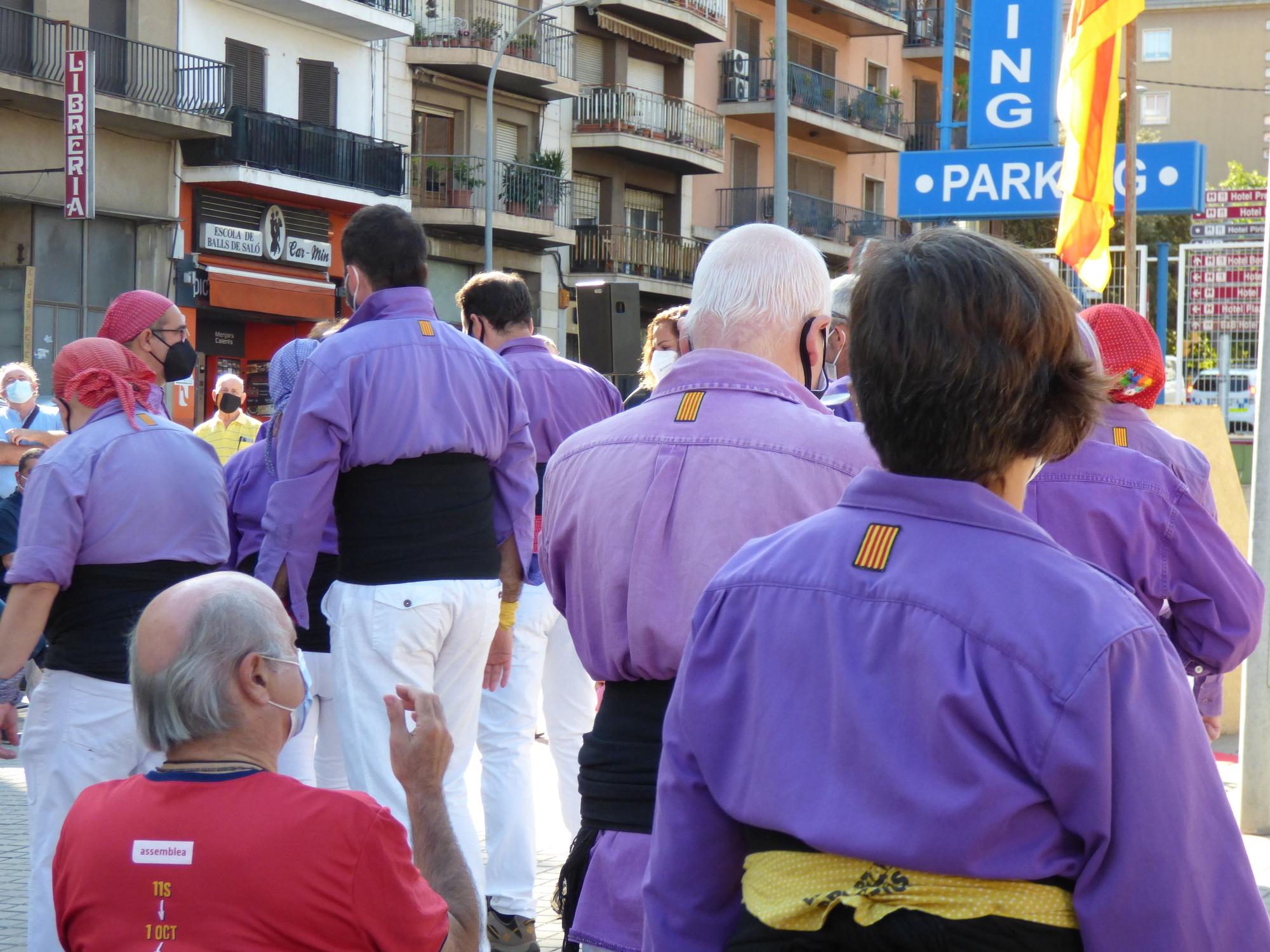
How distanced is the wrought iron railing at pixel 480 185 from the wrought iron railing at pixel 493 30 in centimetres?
221

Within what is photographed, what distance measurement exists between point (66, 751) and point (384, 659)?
0.90 meters

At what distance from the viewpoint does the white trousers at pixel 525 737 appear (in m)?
5.28

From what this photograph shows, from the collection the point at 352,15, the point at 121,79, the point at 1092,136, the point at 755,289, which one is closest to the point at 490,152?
the point at 352,15

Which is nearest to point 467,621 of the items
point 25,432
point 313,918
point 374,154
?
point 313,918

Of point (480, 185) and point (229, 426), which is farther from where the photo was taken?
point (480, 185)

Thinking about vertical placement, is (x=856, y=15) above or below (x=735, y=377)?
above

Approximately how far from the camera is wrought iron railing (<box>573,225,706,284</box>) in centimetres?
3544

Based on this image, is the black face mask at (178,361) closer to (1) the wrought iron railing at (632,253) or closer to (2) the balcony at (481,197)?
(2) the balcony at (481,197)

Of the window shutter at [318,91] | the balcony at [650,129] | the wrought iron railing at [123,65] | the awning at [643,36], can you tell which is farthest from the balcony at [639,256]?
the wrought iron railing at [123,65]

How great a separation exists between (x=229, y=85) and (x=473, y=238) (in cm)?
718

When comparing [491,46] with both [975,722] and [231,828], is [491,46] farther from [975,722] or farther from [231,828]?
[975,722]

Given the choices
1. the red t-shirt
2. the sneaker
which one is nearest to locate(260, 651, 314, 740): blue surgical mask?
the red t-shirt

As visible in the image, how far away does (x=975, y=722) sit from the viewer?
1.70 metres

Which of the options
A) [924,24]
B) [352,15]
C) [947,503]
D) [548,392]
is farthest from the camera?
[924,24]
